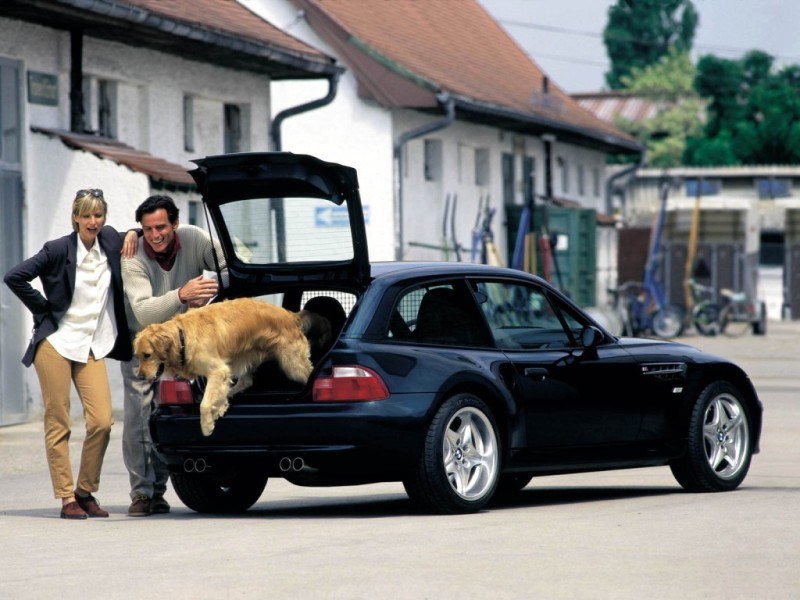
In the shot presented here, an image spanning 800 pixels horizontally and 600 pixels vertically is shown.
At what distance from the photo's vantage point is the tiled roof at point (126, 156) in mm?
19297

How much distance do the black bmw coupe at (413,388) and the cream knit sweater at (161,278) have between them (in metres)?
0.16

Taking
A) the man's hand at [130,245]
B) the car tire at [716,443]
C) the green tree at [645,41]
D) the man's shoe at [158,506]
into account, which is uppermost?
the green tree at [645,41]

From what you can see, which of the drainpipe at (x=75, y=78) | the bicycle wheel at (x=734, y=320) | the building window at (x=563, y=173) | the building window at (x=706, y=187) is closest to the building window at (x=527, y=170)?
the building window at (x=563, y=173)

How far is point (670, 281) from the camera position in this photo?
5366 centimetres

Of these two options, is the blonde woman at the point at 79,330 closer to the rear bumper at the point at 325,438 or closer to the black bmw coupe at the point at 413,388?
the black bmw coupe at the point at 413,388

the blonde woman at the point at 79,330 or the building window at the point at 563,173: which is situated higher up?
the building window at the point at 563,173

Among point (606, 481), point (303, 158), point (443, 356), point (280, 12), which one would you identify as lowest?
point (606, 481)

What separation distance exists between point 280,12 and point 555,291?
23670mm

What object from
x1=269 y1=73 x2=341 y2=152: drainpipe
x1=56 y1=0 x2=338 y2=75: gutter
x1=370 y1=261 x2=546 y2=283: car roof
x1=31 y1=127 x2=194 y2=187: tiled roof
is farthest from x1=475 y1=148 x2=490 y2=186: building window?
x1=370 y1=261 x2=546 y2=283: car roof

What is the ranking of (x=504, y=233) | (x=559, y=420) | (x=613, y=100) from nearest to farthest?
(x=559, y=420) < (x=504, y=233) < (x=613, y=100)

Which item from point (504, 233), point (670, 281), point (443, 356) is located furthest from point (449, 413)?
point (670, 281)

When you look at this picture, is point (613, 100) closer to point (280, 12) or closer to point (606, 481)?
point (280, 12)

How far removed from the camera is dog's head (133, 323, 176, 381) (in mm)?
9617

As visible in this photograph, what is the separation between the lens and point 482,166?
1515 inches
